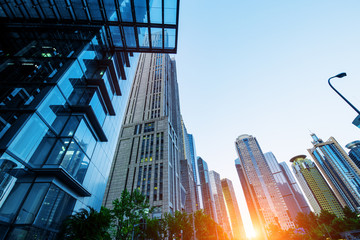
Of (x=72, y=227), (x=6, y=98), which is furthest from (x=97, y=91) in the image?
(x=72, y=227)

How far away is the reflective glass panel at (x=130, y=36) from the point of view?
2355 cm

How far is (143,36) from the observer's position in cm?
2581

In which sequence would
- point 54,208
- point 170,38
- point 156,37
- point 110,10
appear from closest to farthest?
point 54,208, point 110,10, point 170,38, point 156,37

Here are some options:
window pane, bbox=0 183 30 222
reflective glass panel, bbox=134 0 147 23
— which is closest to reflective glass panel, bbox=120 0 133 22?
reflective glass panel, bbox=134 0 147 23

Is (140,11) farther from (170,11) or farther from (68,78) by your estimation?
(68,78)

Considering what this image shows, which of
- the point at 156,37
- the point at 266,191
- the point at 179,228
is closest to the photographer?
the point at 156,37

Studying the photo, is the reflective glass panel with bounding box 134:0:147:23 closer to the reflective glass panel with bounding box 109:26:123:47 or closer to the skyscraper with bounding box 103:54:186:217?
the reflective glass panel with bounding box 109:26:123:47

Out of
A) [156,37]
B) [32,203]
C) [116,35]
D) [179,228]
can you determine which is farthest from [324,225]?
[116,35]

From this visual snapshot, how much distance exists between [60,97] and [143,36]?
15.2m

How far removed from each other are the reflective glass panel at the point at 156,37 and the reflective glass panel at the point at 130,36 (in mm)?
2708

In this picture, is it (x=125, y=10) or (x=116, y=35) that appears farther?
(x=116, y=35)

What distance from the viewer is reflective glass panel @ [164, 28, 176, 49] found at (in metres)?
23.8

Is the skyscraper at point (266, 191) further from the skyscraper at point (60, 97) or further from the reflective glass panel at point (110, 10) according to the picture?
the reflective glass panel at point (110, 10)

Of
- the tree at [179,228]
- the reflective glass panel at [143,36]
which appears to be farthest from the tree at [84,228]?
the reflective glass panel at [143,36]
